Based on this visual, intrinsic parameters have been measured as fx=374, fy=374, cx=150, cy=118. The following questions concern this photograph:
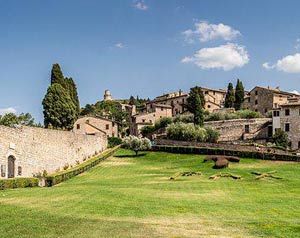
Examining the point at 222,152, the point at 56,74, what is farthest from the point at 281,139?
the point at 56,74

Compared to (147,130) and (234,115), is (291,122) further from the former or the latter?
(147,130)

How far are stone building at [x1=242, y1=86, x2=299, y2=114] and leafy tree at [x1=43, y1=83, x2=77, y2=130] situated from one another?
180ft

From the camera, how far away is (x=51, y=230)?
13.5 m

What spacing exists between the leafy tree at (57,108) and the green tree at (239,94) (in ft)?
179

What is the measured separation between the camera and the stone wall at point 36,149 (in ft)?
107

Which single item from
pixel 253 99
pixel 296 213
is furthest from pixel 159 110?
pixel 296 213

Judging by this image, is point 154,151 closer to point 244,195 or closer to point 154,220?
point 244,195

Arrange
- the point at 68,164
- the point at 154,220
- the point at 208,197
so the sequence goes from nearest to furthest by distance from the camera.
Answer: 1. the point at 154,220
2. the point at 208,197
3. the point at 68,164

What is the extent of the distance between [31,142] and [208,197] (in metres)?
19.8

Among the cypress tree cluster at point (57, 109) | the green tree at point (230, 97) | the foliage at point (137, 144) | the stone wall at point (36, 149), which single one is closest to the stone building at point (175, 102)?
the green tree at point (230, 97)

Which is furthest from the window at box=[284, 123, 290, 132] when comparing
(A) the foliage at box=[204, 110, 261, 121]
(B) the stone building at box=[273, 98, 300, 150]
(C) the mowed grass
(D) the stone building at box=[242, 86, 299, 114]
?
(C) the mowed grass

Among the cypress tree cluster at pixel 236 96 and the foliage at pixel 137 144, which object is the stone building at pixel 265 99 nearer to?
the cypress tree cluster at pixel 236 96

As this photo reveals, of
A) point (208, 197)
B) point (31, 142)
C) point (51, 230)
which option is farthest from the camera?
point (31, 142)

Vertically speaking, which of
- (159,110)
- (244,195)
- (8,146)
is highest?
(159,110)
